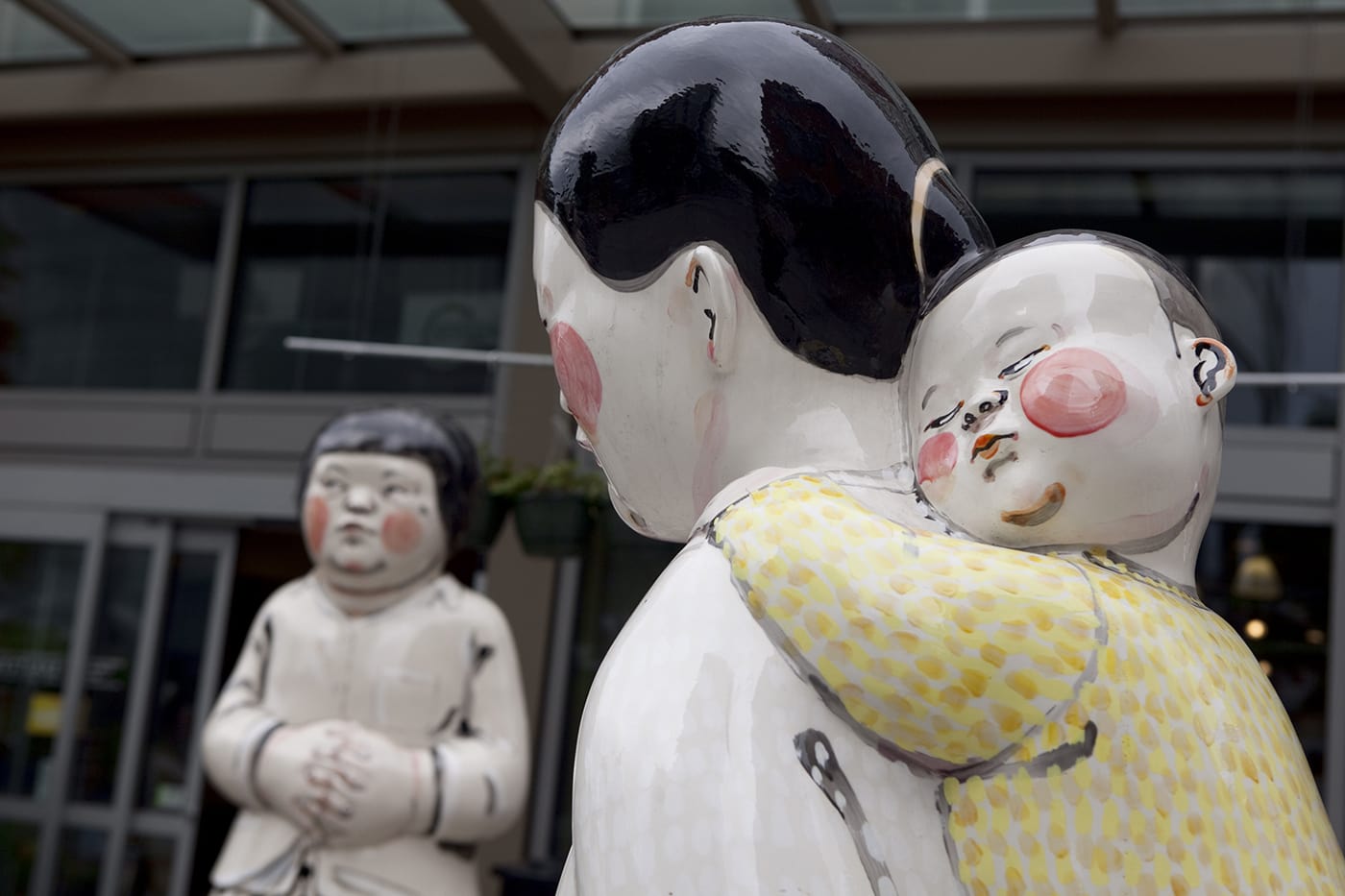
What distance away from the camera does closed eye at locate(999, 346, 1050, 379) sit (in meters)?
1.03

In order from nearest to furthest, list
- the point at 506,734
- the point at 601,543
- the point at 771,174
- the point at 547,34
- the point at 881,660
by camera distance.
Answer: the point at 881,660 → the point at 771,174 → the point at 506,734 → the point at 547,34 → the point at 601,543

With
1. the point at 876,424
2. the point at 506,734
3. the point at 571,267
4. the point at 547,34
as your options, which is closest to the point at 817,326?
the point at 876,424

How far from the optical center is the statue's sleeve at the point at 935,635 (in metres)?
0.94

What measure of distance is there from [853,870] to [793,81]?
0.58 m

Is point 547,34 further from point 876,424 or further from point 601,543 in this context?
point 876,424

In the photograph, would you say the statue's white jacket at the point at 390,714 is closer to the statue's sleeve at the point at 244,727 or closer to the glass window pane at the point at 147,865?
the statue's sleeve at the point at 244,727

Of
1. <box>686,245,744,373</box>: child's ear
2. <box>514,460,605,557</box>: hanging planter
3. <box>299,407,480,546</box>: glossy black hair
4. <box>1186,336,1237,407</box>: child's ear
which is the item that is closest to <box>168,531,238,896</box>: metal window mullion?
<box>514,460,605,557</box>: hanging planter

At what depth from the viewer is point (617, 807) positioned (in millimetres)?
984

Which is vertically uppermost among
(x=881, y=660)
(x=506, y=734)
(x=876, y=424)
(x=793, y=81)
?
(x=793, y=81)

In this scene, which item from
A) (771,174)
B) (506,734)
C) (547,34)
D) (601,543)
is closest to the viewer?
(771,174)

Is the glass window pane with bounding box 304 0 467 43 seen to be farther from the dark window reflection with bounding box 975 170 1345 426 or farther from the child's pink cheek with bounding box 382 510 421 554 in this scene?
the child's pink cheek with bounding box 382 510 421 554

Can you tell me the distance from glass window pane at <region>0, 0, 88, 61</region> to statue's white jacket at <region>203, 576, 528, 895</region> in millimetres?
4693

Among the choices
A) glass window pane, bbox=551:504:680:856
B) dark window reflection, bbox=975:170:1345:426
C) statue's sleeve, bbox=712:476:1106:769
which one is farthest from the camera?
glass window pane, bbox=551:504:680:856

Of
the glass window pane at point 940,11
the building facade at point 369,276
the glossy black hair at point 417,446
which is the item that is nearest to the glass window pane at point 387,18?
the building facade at point 369,276
